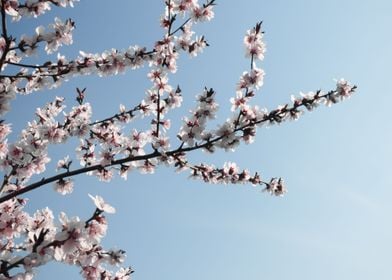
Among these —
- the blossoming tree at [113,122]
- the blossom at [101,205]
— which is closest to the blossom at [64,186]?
the blossoming tree at [113,122]

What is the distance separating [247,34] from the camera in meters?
8.77

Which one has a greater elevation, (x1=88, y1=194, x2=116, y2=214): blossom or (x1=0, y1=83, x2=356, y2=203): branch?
(x1=0, y1=83, x2=356, y2=203): branch

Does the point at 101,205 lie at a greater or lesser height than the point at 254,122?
lesser

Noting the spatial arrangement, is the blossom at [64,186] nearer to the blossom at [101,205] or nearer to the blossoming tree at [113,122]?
the blossoming tree at [113,122]

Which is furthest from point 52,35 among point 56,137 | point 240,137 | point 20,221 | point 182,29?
point 240,137

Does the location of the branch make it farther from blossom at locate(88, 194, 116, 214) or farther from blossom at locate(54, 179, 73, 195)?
blossom at locate(88, 194, 116, 214)

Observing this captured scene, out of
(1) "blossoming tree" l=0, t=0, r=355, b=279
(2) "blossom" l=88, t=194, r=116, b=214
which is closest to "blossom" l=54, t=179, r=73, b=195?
(1) "blossoming tree" l=0, t=0, r=355, b=279

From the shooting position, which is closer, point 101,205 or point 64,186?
point 101,205

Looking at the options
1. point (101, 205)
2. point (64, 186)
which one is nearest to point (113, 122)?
point (64, 186)

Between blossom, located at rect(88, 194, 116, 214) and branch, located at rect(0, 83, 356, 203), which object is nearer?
blossom, located at rect(88, 194, 116, 214)

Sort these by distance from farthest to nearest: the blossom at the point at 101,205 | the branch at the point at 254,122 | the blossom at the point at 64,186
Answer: the blossom at the point at 64,186 → the branch at the point at 254,122 → the blossom at the point at 101,205

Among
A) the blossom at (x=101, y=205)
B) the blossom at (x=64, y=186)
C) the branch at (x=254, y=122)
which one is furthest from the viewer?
the blossom at (x=64, y=186)

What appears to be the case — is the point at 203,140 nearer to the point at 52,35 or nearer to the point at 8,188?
the point at 52,35

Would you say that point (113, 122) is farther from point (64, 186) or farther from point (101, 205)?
point (101, 205)
